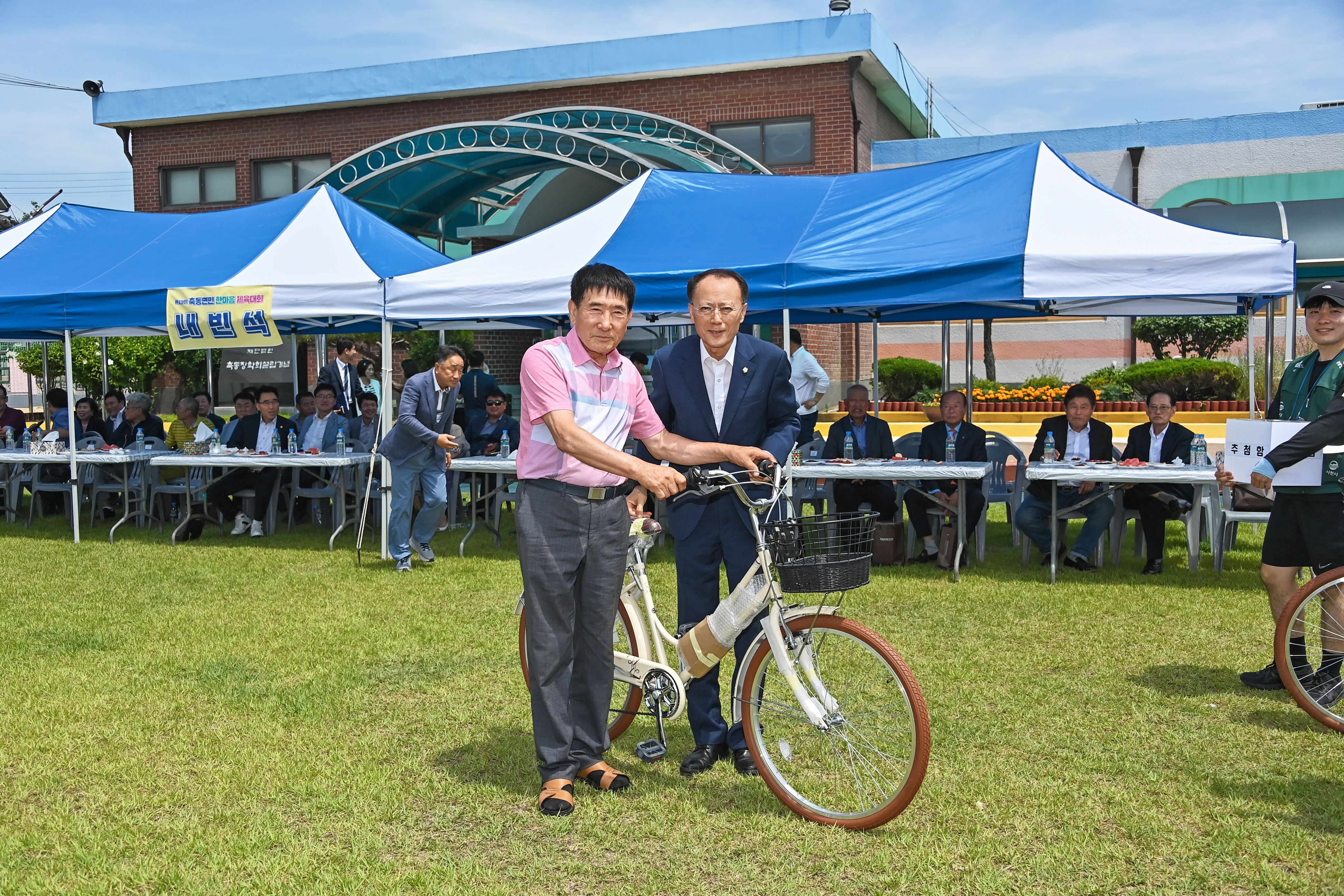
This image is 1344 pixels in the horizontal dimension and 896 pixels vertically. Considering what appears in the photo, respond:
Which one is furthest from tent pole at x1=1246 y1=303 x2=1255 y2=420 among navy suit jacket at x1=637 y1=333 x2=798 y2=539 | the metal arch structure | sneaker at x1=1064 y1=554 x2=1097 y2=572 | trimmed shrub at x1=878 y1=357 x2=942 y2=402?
trimmed shrub at x1=878 y1=357 x2=942 y2=402

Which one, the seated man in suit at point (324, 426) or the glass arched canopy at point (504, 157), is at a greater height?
the glass arched canopy at point (504, 157)

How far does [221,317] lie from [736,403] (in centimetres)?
732

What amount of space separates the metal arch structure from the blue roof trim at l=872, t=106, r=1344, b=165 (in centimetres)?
702

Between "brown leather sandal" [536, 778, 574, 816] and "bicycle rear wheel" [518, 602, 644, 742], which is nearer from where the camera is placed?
"brown leather sandal" [536, 778, 574, 816]

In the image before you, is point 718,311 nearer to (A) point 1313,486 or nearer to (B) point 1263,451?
(B) point 1263,451

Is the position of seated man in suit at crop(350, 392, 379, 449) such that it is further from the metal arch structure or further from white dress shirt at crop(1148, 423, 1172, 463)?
white dress shirt at crop(1148, 423, 1172, 463)

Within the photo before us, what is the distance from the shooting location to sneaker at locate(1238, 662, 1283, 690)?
5387 mm

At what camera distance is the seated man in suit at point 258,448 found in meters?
11.0

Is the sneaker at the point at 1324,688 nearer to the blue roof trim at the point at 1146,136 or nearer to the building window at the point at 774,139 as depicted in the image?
the building window at the point at 774,139

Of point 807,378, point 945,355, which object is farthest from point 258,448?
point 945,355

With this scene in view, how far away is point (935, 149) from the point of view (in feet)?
78.7

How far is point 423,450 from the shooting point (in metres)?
8.87

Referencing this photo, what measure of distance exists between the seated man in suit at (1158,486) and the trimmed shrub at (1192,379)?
12.4 m

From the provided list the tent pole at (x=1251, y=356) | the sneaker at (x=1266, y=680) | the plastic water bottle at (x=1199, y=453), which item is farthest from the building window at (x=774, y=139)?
the sneaker at (x=1266, y=680)
